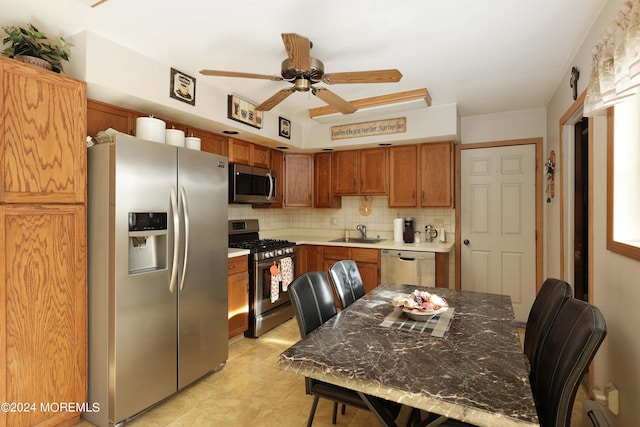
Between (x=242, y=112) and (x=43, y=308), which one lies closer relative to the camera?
(x=43, y=308)

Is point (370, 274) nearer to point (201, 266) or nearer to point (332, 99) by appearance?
point (201, 266)

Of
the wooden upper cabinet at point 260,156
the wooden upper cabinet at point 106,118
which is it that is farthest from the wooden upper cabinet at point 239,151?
the wooden upper cabinet at point 106,118

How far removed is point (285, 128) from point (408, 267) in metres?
2.21

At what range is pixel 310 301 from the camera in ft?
6.07

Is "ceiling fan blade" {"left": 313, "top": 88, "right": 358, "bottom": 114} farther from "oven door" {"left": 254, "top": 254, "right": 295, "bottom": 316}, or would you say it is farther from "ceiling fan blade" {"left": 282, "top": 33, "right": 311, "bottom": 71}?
"oven door" {"left": 254, "top": 254, "right": 295, "bottom": 316}

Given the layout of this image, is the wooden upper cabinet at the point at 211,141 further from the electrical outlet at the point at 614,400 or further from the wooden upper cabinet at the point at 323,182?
the electrical outlet at the point at 614,400

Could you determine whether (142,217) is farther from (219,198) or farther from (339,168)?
(339,168)

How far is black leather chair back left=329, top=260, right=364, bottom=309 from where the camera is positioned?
2.20m

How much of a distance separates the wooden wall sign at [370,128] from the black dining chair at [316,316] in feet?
7.56

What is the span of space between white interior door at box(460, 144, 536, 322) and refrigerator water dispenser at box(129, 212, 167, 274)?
11.0 ft

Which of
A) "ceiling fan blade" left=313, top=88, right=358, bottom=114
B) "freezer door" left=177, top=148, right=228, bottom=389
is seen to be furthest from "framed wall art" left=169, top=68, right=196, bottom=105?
"ceiling fan blade" left=313, top=88, right=358, bottom=114

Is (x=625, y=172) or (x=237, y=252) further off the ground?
(x=625, y=172)

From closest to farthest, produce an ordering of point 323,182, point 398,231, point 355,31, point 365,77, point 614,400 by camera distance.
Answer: point 614,400 < point 365,77 < point 355,31 < point 398,231 < point 323,182

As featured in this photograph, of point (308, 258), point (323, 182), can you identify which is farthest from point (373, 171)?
point (308, 258)
